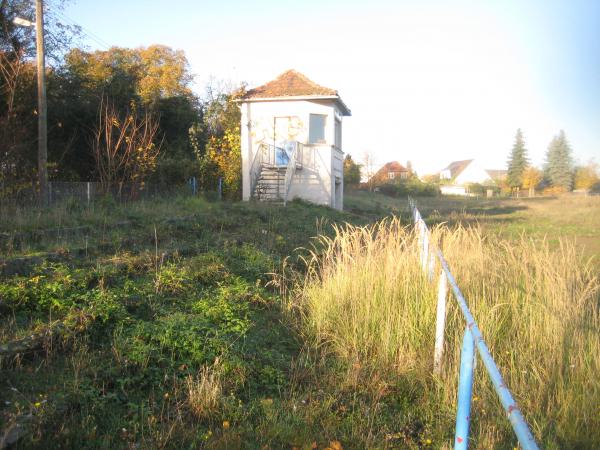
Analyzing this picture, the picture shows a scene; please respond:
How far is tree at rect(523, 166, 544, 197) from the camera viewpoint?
46.7 m

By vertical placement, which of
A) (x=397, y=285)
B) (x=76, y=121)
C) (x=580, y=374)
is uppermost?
(x=76, y=121)

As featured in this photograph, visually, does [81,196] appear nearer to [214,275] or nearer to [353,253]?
[214,275]

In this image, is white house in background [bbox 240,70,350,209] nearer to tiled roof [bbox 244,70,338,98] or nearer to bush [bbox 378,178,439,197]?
tiled roof [bbox 244,70,338,98]

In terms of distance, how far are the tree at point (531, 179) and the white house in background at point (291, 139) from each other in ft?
98.4

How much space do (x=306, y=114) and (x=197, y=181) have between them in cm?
560

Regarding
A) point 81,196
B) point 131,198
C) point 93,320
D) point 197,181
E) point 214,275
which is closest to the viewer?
point 93,320

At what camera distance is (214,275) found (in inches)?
266

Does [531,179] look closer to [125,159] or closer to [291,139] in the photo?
[291,139]

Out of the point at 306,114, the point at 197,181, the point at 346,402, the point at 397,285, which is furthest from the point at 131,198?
the point at 346,402

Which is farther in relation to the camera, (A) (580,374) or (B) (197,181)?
(B) (197,181)

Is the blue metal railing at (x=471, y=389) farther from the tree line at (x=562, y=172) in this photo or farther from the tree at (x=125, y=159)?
the tree line at (x=562, y=172)

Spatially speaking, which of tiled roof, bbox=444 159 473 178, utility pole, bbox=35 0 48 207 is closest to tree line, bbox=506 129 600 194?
utility pole, bbox=35 0 48 207

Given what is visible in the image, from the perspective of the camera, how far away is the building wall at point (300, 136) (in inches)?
848

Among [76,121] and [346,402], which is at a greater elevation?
[76,121]
